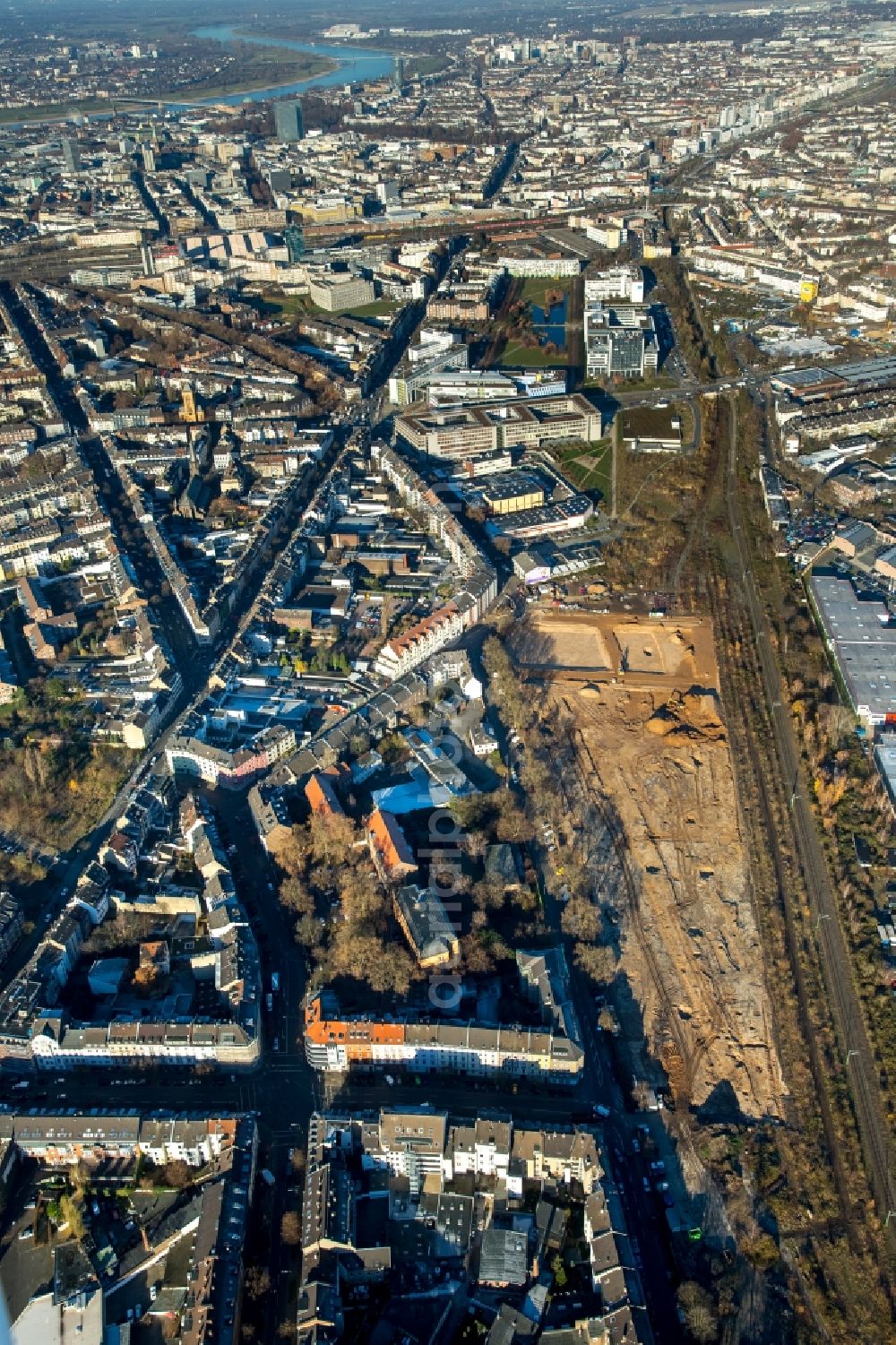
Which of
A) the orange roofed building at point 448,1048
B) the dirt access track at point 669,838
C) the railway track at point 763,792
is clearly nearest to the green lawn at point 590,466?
the railway track at point 763,792

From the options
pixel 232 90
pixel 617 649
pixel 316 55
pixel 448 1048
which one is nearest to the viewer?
pixel 448 1048

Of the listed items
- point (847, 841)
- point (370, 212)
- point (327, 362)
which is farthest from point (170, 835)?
point (370, 212)

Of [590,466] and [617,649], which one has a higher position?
[590,466]

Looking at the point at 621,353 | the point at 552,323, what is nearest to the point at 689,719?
the point at 621,353

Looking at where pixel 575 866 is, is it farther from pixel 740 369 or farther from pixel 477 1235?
pixel 740 369

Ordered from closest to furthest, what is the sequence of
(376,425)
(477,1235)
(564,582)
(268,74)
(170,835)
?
(477,1235) → (170,835) → (564,582) → (376,425) → (268,74)

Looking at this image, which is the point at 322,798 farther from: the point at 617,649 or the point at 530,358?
the point at 530,358
